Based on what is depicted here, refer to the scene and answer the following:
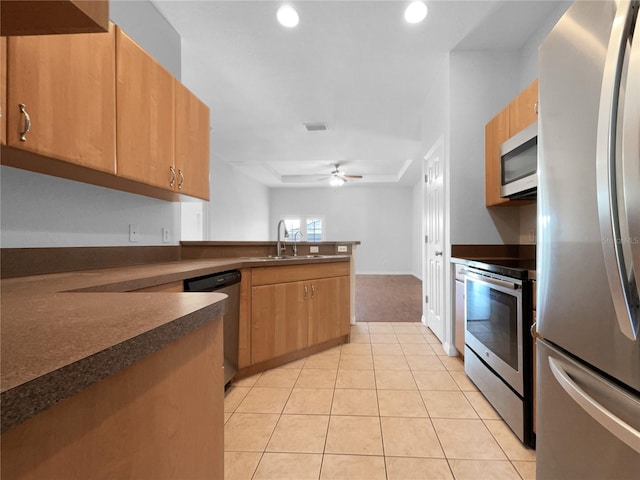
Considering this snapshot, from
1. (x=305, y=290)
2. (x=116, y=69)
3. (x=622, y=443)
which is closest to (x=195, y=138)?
(x=116, y=69)

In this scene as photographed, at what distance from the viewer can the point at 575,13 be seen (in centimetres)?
91

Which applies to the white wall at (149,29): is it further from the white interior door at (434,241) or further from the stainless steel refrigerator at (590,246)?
the white interior door at (434,241)

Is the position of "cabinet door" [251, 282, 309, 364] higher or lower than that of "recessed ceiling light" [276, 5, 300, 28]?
lower

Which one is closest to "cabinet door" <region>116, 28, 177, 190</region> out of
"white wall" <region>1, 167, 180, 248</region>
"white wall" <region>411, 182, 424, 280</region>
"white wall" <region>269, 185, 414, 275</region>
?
"white wall" <region>1, 167, 180, 248</region>

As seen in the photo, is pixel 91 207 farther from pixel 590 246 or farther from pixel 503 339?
pixel 503 339

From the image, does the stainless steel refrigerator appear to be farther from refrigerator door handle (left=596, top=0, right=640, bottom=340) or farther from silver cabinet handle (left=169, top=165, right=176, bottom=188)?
silver cabinet handle (left=169, top=165, right=176, bottom=188)

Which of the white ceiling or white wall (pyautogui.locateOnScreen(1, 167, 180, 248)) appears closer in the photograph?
white wall (pyautogui.locateOnScreen(1, 167, 180, 248))

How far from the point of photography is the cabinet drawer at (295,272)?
2.30 metres

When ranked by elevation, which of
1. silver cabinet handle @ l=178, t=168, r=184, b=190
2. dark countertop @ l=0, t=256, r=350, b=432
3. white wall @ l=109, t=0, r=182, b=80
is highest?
white wall @ l=109, t=0, r=182, b=80

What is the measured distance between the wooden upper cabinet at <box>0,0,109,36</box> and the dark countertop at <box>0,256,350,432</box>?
615mm

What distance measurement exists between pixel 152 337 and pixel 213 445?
0.41 m

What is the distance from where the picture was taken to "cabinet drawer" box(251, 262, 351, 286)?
2.30 metres

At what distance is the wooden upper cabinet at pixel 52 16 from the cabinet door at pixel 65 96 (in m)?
0.60

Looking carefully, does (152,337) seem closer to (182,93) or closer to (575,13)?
(575,13)
